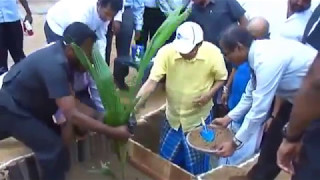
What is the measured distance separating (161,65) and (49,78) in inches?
30.1

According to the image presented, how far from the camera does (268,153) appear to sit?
3.34 metres

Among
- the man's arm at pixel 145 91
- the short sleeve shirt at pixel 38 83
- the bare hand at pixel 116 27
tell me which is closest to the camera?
the short sleeve shirt at pixel 38 83

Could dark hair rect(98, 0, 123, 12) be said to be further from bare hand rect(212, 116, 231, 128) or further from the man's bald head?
bare hand rect(212, 116, 231, 128)

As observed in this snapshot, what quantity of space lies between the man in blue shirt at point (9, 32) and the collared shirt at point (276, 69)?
8.00 feet

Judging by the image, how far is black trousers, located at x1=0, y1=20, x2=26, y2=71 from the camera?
5.06 metres

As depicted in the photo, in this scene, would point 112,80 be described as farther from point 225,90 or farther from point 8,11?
point 8,11

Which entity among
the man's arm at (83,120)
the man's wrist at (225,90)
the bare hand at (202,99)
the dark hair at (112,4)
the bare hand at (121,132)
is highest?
the dark hair at (112,4)

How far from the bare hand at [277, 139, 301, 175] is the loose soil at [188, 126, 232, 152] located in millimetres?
981

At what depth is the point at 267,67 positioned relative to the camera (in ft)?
9.90

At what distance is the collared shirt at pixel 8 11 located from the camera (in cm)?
496

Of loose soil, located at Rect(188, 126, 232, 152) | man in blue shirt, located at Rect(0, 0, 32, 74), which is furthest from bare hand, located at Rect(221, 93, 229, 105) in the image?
man in blue shirt, located at Rect(0, 0, 32, 74)

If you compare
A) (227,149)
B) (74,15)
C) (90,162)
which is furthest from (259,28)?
(90,162)

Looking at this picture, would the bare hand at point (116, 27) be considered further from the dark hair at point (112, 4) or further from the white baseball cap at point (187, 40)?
the white baseball cap at point (187, 40)

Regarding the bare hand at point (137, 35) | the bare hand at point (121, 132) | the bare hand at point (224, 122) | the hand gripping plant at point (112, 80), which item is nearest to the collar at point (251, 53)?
the hand gripping plant at point (112, 80)
